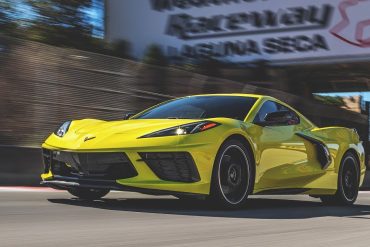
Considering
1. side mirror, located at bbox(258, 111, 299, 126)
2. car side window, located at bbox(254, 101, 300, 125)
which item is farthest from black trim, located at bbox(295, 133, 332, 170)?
side mirror, located at bbox(258, 111, 299, 126)

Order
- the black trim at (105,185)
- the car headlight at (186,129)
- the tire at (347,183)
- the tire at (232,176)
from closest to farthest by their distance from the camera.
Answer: the black trim at (105,185) < the car headlight at (186,129) < the tire at (232,176) < the tire at (347,183)

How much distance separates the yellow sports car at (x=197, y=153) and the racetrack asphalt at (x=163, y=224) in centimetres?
26

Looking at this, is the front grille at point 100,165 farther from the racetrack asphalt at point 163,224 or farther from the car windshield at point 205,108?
the car windshield at point 205,108

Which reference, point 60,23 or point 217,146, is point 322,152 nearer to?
point 217,146

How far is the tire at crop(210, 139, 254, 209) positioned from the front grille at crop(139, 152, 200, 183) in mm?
260

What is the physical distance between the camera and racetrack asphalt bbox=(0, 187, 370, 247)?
4.62 metres

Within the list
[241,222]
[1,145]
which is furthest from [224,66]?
[241,222]

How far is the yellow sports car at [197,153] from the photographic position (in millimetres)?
6008

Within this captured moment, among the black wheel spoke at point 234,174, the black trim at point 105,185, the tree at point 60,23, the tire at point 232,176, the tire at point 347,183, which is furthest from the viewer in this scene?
the tree at point 60,23

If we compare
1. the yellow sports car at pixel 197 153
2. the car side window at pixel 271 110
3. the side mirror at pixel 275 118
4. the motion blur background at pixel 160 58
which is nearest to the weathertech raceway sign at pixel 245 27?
the motion blur background at pixel 160 58

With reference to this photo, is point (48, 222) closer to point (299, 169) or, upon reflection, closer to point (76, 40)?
point (299, 169)

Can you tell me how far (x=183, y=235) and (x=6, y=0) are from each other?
14.8 meters

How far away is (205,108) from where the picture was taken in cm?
714

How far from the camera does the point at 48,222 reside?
526 centimetres
